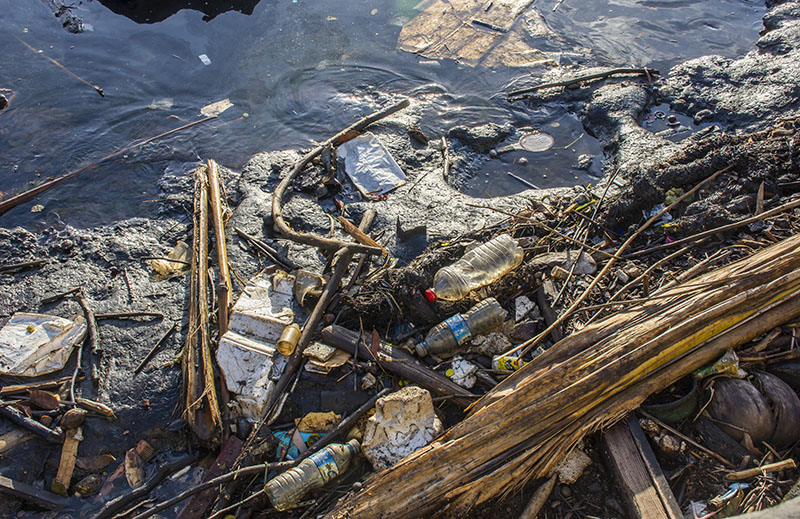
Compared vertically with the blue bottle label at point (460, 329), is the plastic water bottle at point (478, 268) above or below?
above

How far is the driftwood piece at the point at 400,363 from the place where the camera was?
3.12 meters

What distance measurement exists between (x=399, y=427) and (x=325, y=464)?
0.53m

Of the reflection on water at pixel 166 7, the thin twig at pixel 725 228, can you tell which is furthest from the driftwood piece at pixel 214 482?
the reflection on water at pixel 166 7

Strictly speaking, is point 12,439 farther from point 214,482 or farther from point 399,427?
point 399,427

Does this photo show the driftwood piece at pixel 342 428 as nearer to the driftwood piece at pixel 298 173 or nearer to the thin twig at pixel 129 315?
the driftwood piece at pixel 298 173

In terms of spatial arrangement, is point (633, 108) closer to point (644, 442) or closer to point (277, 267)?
point (644, 442)

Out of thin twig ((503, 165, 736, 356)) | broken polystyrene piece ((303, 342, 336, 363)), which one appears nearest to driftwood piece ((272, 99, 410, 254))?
broken polystyrene piece ((303, 342, 336, 363))

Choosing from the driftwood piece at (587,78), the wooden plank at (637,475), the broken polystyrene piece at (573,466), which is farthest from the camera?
the driftwood piece at (587,78)

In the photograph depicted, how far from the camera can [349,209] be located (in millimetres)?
4793

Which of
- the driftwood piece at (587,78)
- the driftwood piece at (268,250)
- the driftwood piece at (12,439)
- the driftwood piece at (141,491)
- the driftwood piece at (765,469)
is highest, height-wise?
the driftwood piece at (587,78)

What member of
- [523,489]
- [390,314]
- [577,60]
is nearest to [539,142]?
[577,60]

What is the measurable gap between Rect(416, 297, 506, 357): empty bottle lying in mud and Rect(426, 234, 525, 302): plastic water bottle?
0.27m

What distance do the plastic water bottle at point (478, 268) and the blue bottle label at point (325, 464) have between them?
1441 millimetres

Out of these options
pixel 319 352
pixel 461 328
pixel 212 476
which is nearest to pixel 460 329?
pixel 461 328
